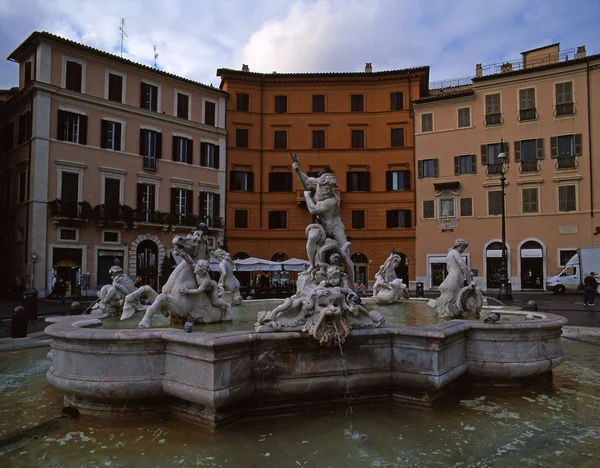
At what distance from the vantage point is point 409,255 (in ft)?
118

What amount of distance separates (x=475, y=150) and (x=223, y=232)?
752 inches

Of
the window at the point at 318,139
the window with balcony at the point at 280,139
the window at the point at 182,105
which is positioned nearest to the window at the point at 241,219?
the window with balcony at the point at 280,139

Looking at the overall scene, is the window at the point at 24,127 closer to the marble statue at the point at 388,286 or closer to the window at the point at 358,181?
the window at the point at 358,181

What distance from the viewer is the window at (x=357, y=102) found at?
38188 millimetres

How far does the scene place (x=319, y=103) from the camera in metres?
38.4

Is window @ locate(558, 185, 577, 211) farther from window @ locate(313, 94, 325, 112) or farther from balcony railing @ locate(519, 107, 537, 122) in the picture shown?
window @ locate(313, 94, 325, 112)

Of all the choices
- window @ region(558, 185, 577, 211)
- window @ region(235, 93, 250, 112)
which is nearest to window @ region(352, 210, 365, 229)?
window @ region(235, 93, 250, 112)

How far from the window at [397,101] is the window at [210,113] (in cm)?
1355

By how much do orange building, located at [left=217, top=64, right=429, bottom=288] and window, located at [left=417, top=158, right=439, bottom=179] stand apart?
734mm

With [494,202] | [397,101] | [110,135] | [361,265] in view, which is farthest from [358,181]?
[110,135]

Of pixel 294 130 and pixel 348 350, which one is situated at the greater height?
pixel 294 130

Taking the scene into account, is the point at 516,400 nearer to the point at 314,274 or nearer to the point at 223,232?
the point at 314,274

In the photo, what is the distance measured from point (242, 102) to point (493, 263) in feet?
71.8

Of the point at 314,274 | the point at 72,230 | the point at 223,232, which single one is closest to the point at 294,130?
the point at 223,232
